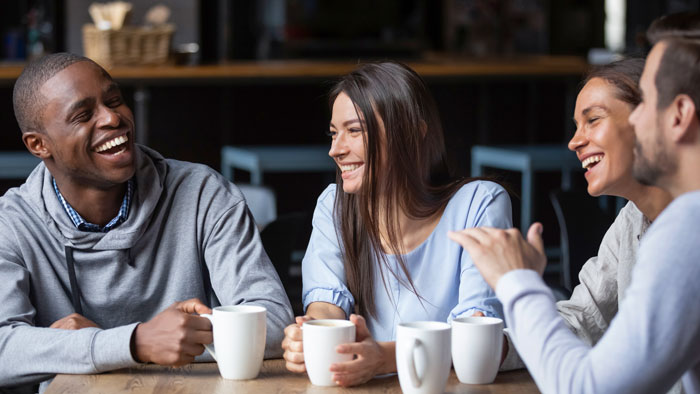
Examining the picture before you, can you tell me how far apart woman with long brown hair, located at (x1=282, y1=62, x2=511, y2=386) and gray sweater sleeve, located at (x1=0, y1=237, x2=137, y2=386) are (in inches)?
17.0

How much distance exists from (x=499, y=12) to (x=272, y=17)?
2.01 m

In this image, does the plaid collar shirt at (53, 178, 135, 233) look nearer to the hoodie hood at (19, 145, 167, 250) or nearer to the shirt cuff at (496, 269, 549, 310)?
the hoodie hood at (19, 145, 167, 250)

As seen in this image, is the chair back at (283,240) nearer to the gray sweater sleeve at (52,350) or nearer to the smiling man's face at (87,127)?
the smiling man's face at (87,127)

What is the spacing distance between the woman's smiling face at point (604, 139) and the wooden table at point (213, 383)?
0.40 meters

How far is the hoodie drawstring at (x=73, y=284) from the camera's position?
5.64ft

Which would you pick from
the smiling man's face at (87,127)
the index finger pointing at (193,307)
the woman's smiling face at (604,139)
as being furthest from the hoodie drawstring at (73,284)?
the woman's smiling face at (604,139)

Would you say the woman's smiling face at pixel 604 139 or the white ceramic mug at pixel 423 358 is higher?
the woman's smiling face at pixel 604 139

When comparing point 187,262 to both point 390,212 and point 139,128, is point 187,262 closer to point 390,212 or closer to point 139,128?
point 390,212

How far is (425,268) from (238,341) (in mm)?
573

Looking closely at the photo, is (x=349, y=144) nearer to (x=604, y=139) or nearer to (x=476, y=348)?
(x=604, y=139)

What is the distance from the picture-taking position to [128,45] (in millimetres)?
4297

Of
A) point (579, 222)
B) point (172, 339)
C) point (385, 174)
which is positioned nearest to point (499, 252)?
point (172, 339)

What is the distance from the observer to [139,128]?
179 inches

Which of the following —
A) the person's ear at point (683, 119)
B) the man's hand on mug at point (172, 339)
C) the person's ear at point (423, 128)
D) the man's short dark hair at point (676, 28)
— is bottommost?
the man's hand on mug at point (172, 339)
